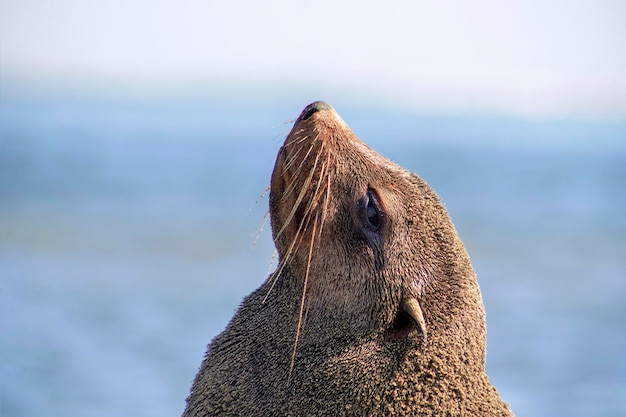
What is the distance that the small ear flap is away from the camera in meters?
4.38

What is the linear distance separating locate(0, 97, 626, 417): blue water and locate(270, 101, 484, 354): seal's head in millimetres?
241

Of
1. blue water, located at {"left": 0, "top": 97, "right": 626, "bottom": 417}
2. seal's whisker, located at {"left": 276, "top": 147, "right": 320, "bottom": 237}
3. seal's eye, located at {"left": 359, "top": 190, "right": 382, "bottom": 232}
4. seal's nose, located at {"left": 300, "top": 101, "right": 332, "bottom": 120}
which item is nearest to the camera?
seal's whisker, located at {"left": 276, "top": 147, "right": 320, "bottom": 237}

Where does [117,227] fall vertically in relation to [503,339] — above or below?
above

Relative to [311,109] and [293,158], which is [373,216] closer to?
[293,158]

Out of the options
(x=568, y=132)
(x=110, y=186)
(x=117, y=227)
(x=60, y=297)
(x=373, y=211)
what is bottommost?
(x=373, y=211)

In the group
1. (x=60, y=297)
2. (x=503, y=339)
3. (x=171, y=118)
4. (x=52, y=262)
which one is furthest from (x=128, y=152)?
(x=171, y=118)

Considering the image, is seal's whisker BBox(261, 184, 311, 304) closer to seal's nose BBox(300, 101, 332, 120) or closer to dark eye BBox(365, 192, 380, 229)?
dark eye BBox(365, 192, 380, 229)

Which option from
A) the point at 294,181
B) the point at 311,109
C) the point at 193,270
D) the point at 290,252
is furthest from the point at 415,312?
the point at 193,270

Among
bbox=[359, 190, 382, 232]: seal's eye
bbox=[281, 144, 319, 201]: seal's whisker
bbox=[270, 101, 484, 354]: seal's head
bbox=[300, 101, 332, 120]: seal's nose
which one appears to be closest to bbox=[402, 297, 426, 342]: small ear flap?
bbox=[270, 101, 484, 354]: seal's head

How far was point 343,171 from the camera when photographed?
474cm

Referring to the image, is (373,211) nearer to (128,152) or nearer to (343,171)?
(343,171)

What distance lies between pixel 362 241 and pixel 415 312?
406mm

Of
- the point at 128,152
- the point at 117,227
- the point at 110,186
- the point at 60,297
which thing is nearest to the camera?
the point at 60,297

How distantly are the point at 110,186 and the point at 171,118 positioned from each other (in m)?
93.1
